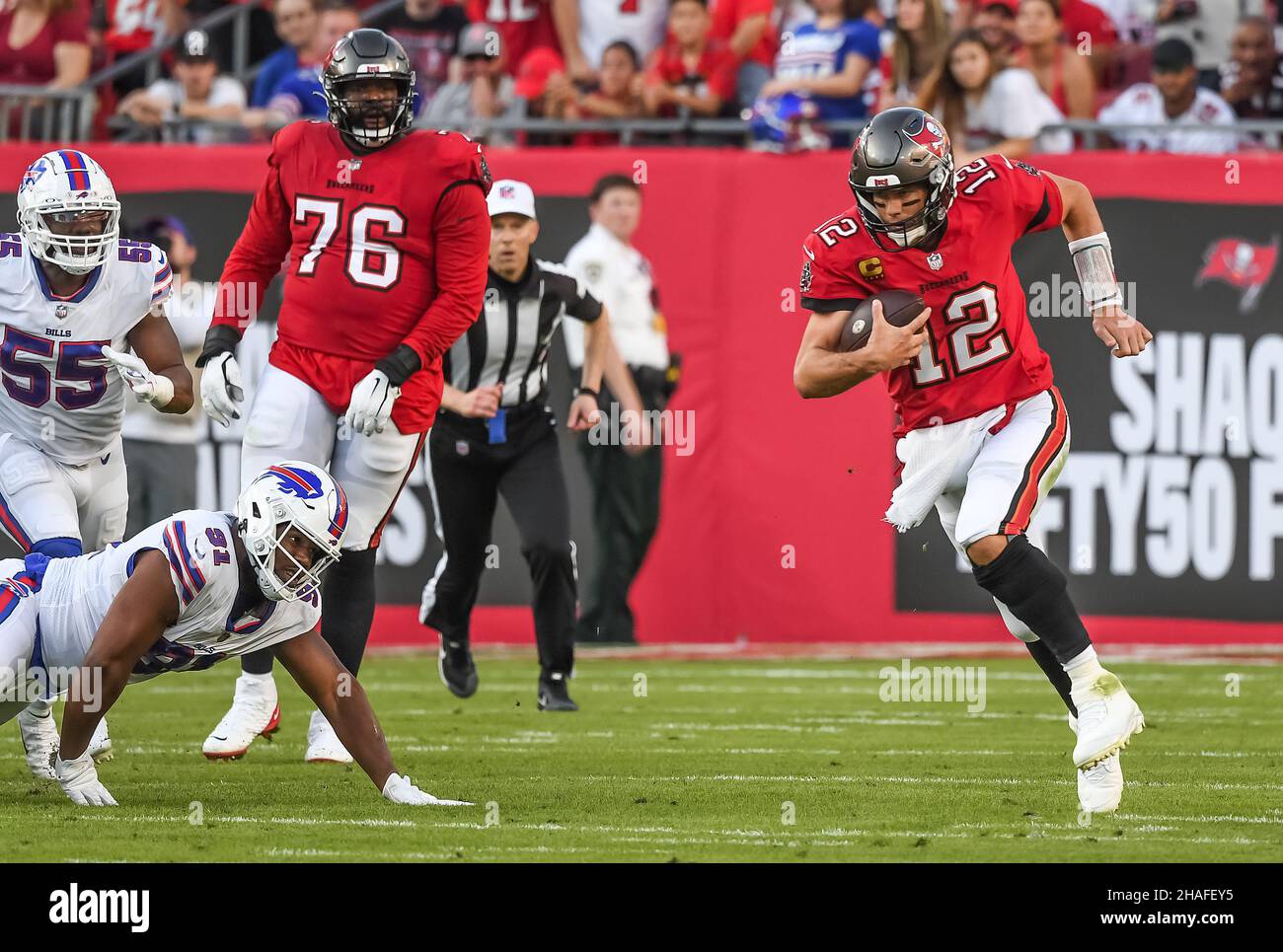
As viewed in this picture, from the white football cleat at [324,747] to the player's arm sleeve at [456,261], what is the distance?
125 centimetres

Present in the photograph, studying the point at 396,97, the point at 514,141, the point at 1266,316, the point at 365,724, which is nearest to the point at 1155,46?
the point at 1266,316

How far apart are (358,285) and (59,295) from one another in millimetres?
924

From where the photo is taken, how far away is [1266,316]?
9.99 meters

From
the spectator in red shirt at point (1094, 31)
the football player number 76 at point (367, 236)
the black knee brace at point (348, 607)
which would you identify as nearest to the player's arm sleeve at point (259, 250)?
the football player number 76 at point (367, 236)

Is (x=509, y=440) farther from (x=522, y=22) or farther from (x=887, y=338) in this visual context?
(x=522, y=22)

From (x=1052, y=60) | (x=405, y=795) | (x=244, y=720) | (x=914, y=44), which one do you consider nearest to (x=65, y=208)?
(x=244, y=720)

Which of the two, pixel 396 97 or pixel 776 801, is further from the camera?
pixel 396 97

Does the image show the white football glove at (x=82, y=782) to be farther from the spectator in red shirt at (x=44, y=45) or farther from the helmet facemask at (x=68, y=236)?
the spectator in red shirt at (x=44, y=45)

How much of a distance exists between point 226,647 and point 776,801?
160cm

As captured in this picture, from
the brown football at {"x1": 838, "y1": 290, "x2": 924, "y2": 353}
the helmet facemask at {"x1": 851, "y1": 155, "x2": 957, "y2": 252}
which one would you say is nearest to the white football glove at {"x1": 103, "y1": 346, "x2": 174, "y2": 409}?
the brown football at {"x1": 838, "y1": 290, "x2": 924, "y2": 353}

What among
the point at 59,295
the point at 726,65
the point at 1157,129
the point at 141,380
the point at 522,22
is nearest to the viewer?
the point at 141,380

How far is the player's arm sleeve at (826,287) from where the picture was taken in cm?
584

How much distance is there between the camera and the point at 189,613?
209 inches

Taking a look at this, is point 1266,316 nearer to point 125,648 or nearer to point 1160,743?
point 1160,743
